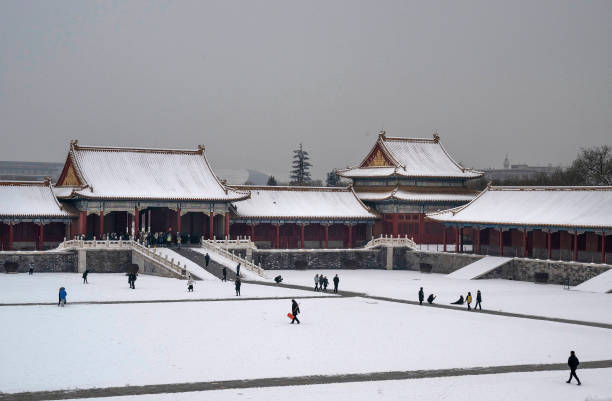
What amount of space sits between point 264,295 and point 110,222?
2710cm

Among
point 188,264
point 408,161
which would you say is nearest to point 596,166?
point 408,161

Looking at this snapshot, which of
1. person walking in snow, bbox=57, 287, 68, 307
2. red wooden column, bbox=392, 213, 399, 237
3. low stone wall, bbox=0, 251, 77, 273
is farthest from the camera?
red wooden column, bbox=392, 213, 399, 237

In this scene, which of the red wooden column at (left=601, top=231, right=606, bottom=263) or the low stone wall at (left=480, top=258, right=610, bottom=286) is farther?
the red wooden column at (left=601, top=231, right=606, bottom=263)

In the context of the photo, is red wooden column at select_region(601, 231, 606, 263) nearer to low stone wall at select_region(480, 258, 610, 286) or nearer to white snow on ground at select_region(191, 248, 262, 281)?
low stone wall at select_region(480, 258, 610, 286)

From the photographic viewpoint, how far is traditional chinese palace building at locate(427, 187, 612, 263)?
7181 cm

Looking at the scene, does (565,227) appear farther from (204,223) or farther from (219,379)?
(219,379)

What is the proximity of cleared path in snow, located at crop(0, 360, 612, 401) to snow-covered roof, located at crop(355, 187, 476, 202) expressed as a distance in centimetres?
5017

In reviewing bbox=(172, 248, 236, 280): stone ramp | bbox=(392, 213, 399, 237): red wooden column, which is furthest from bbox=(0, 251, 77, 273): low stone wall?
bbox=(392, 213, 399, 237): red wooden column

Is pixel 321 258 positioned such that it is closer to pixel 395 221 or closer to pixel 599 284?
pixel 395 221

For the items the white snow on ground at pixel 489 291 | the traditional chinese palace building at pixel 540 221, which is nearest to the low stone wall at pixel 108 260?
the white snow on ground at pixel 489 291

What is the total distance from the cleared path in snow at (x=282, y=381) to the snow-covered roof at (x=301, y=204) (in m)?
47.5

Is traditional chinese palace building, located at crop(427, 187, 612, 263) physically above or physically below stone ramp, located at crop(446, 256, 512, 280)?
above

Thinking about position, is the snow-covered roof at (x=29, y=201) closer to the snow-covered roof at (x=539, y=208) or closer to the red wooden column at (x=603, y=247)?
the snow-covered roof at (x=539, y=208)

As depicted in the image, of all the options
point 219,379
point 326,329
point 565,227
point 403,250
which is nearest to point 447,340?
point 326,329
